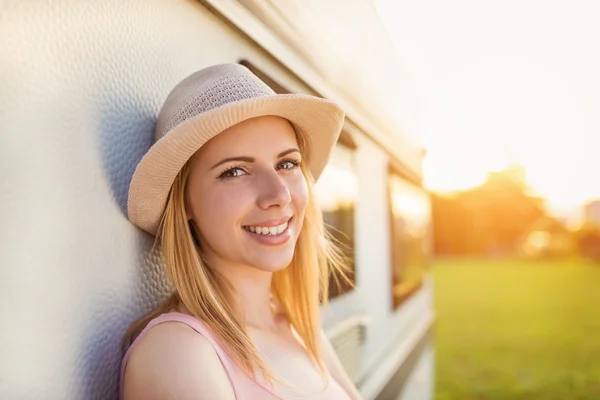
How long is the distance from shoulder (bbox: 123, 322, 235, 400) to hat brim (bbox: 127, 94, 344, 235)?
0.24m

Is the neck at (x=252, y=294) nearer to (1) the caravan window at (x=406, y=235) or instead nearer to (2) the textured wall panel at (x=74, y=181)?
(2) the textured wall panel at (x=74, y=181)

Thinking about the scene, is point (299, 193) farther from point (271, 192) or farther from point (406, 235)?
point (406, 235)

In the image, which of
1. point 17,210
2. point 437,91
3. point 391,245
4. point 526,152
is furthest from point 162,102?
point 526,152

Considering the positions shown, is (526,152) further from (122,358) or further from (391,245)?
(122,358)

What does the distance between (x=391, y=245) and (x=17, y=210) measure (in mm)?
3078

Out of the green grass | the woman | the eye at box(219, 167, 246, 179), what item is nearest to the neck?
the woman

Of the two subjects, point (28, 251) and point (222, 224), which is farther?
point (222, 224)

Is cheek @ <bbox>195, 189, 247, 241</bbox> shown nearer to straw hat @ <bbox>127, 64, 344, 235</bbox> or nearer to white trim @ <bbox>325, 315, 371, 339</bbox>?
straw hat @ <bbox>127, 64, 344, 235</bbox>

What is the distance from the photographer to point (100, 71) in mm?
1171

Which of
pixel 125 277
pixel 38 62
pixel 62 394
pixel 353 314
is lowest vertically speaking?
pixel 353 314

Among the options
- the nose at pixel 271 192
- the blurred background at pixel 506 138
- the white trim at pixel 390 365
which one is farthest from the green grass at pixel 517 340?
the nose at pixel 271 192

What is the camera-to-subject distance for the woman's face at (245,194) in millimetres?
1297

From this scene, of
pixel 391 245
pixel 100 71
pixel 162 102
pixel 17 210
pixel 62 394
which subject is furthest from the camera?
pixel 391 245

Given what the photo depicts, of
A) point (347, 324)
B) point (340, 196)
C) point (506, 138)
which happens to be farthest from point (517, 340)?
point (506, 138)
